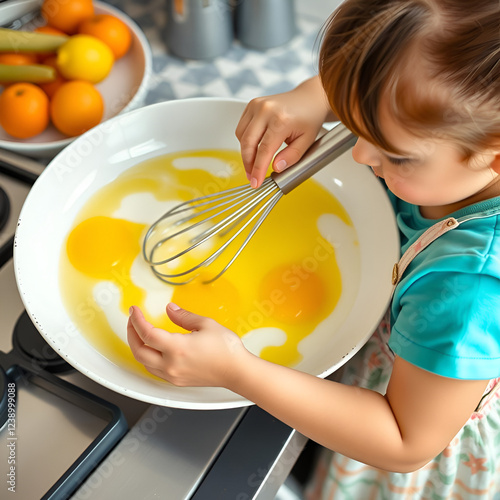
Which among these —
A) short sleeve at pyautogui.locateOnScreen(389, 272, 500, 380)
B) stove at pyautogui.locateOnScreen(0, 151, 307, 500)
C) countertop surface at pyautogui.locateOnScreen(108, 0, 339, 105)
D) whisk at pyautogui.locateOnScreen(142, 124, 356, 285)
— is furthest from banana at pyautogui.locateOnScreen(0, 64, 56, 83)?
short sleeve at pyautogui.locateOnScreen(389, 272, 500, 380)

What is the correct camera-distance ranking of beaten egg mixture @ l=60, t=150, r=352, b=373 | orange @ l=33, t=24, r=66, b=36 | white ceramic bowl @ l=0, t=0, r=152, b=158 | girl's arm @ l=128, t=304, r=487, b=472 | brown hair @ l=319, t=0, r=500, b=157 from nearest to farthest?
1. brown hair @ l=319, t=0, r=500, b=157
2. girl's arm @ l=128, t=304, r=487, b=472
3. beaten egg mixture @ l=60, t=150, r=352, b=373
4. white ceramic bowl @ l=0, t=0, r=152, b=158
5. orange @ l=33, t=24, r=66, b=36

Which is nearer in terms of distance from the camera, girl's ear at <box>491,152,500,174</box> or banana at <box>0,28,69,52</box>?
girl's ear at <box>491,152,500,174</box>

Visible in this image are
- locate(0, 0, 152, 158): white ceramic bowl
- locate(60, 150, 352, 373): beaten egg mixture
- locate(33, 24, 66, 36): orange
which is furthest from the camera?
locate(33, 24, 66, 36): orange

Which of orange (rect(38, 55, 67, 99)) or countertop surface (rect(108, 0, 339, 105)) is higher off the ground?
orange (rect(38, 55, 67, 99))

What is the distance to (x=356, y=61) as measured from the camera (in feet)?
1.42

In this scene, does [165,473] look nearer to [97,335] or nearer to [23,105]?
[97,335]

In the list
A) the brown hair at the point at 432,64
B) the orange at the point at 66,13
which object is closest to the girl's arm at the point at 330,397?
the brown hair at the point at 432,64

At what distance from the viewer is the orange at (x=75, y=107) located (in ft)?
2.57

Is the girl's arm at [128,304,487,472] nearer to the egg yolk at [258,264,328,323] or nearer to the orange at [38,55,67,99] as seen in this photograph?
the egg yolk at [258,264,328,323]

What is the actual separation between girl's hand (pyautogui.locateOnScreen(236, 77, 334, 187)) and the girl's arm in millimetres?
234

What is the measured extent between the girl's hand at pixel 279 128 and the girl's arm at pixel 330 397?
0.77 ft

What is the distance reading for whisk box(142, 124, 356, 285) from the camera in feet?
2.09

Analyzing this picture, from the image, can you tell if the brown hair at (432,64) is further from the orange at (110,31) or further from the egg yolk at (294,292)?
the orange at (110,31)

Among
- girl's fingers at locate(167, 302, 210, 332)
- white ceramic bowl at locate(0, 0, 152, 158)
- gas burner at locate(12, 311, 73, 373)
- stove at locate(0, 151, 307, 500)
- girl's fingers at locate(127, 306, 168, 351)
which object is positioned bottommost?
stove at locate(0, 151, 307, 500)
